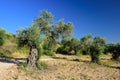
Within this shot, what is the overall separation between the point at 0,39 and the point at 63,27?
520 inches

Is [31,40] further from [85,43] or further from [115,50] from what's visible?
[85,43]

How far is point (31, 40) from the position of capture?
82.8 feet

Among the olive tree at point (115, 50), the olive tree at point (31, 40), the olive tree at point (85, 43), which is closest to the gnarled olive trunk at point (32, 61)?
the olive tree at point (31, 40)

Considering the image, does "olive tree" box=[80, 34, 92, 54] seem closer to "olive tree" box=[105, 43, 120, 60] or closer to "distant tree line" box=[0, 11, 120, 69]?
"distant tree line" box=[0, 11, 120, 69]

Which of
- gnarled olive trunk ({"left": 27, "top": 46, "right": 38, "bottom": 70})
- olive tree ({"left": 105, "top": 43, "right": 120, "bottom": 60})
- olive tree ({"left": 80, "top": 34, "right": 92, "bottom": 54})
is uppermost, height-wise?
olive tree ({"left": 80, "top": 34, "right": 92, "bottom": 54})

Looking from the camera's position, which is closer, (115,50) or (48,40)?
(48,40)

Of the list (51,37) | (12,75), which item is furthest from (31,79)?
(51,37)

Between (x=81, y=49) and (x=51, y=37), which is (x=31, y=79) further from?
(x=81, y=49)

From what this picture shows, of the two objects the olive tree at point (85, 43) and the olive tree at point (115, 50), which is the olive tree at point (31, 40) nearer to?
the olive tree at point (115, 50)

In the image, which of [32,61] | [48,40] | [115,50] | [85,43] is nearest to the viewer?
[32,61]

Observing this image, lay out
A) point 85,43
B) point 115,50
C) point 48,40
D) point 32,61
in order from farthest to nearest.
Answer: point 85,43 → point 115,50 → point 48,40 → point 32,61

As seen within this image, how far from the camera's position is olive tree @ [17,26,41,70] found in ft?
82.1

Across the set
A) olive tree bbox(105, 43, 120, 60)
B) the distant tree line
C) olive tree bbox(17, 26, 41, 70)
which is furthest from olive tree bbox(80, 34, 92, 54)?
olive tree bbox(17, 26, 41, 70)

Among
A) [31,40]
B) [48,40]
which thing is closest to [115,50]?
[48,40]
